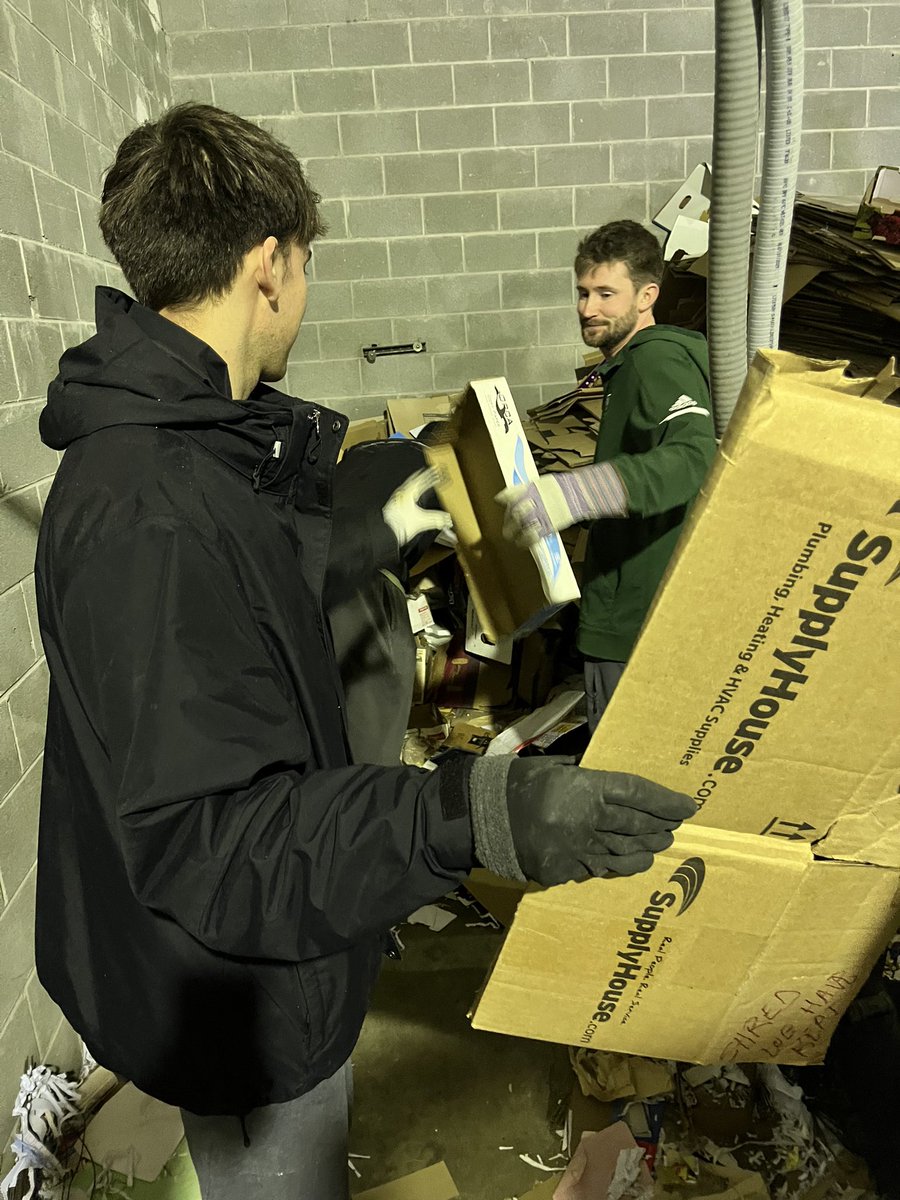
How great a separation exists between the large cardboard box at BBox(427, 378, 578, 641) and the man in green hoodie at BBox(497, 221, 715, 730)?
0.09 m

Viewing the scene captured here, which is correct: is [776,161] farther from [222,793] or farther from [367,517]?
[367,517]

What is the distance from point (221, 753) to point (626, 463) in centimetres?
128

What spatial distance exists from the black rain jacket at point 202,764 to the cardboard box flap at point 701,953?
0.73 feet

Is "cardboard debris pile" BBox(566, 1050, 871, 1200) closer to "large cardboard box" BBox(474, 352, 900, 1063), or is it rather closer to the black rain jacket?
"large cardboard box" BBox(474, 352, 900, 1063)

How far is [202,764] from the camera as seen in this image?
726 mm

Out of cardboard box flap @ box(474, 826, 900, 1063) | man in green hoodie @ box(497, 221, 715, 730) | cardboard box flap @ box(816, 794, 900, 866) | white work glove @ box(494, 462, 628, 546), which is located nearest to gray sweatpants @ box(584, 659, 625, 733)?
man in green hoodie @ box(497, 221, 715, 730)

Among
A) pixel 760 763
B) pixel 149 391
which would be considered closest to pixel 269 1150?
pixel 760 763

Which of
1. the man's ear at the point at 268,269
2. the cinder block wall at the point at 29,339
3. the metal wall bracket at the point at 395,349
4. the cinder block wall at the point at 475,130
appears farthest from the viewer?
the metal wall bracket at the point at 395,349

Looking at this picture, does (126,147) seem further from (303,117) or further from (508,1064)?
(303,117)

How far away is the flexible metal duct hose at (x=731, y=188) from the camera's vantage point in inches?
28.1

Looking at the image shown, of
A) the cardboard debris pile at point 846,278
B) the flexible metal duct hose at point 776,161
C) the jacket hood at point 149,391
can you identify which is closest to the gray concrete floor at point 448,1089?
the jacket hood at point 149,391

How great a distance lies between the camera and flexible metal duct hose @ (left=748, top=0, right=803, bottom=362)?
0.71 metres

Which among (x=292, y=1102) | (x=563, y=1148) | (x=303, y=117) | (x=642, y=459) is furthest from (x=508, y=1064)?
(x=303, y=117)

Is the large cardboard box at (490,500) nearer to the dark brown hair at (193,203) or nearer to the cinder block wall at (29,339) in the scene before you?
the dark brown hair at (193,203)
